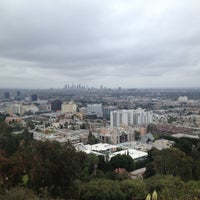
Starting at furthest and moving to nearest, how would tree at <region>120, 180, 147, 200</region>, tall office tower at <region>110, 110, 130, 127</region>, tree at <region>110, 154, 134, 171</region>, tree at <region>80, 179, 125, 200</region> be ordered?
tall office tower at <region>110, 110, 130, 127</region> < tree at <region>110, 154, 134, 171</region> < tree at <region>120, 180, 147, 200</region> < tree at <region>80, 179, 125, 200</region>

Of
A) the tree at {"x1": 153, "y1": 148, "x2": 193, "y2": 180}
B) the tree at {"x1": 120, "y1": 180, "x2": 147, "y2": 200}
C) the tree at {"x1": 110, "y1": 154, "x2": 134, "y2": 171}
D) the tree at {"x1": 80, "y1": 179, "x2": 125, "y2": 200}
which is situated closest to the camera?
the tree at {"x1": 80, "y1": 179, "x2": 125, "y2": 200}

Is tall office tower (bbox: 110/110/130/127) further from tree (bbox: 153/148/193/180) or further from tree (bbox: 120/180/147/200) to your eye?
tree (bbox: 120/180/147/200)

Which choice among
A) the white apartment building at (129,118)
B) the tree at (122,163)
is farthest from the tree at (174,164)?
the white apartment building at (129,118)

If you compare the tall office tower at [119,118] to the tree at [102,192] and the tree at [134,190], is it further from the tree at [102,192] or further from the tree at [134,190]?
the tree at [102,192]

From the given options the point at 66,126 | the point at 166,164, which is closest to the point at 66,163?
the point at 166,164

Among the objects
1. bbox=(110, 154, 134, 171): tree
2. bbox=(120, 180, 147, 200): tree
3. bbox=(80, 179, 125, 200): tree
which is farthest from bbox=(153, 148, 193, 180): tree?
bbox=(80, 179, 125, 200): tree

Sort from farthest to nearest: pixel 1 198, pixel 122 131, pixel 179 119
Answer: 1. pixel 179 119
2. pixel 122 131
3. pixel 1 198

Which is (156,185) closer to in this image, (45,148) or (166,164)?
(166,164)

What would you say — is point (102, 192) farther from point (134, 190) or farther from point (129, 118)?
point (129, 118)
